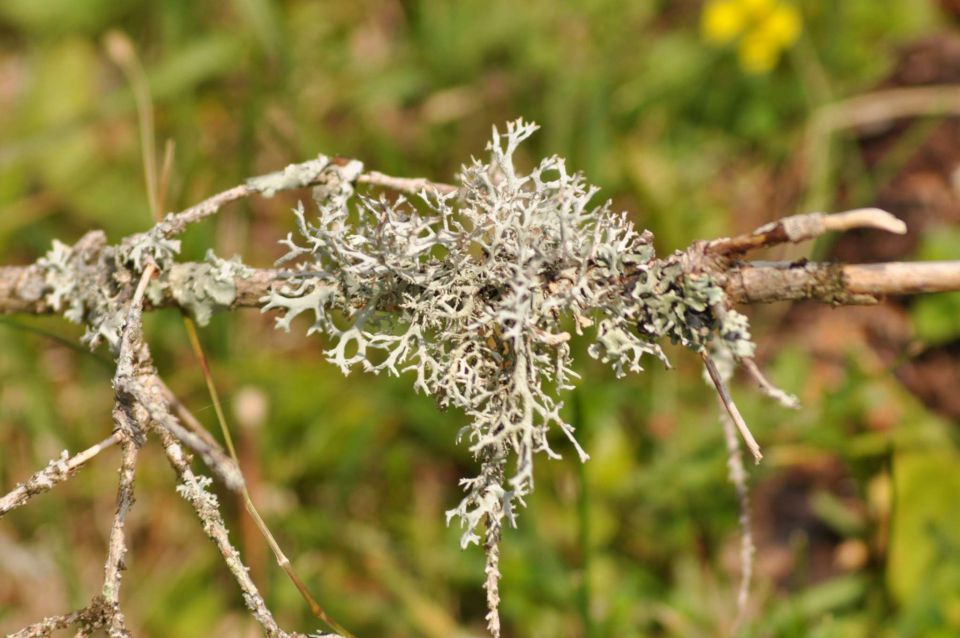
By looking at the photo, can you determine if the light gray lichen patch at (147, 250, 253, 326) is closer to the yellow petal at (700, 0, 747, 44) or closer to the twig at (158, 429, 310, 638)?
the twig at (158, 429, 310, 638)

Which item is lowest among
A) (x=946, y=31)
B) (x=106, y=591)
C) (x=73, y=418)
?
(x=106, y=591)

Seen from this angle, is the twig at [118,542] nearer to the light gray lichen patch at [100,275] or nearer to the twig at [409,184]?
the light gray lichen patch at [100,275]

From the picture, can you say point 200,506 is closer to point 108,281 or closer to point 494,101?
point 108,281

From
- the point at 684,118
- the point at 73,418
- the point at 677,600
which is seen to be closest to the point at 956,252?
the point at 684,118

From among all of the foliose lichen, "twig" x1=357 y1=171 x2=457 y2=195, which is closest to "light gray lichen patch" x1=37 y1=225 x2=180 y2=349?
the foliose lichen

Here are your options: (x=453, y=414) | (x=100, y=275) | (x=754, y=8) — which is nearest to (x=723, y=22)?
(x=754, y=8)

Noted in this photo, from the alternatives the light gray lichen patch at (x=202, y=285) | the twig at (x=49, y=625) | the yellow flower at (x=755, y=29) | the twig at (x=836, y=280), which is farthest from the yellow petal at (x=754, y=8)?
the twig at (x=49, y=625)
